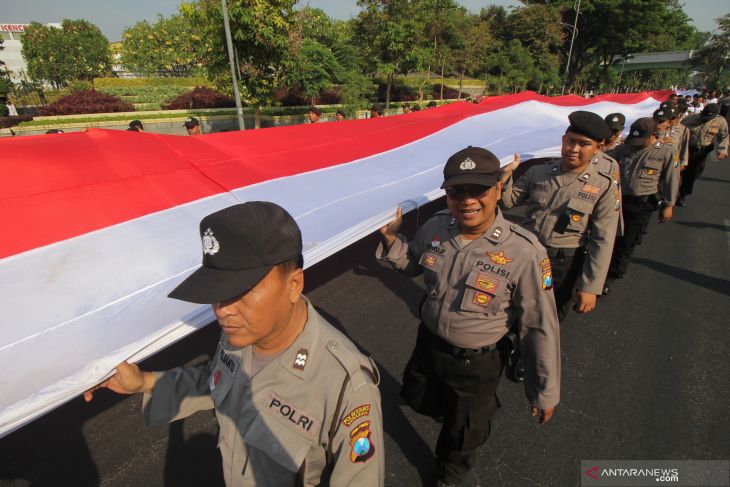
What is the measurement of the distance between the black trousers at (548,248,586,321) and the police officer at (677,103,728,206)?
6915 millimetres

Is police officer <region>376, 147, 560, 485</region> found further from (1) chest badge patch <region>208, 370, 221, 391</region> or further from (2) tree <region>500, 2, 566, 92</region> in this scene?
(2) tree <region>500, 2, 566, 92</region>

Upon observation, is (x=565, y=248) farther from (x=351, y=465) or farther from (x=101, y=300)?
(x=101, y=300)

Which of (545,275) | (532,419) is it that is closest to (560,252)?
(532,419)

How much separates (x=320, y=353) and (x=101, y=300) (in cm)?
184

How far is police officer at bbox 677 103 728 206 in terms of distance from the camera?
309 inches

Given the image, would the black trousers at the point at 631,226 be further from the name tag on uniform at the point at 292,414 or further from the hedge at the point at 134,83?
Result: the hedge at the point at 134,83

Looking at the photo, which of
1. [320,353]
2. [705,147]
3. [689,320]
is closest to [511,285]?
[320,353]

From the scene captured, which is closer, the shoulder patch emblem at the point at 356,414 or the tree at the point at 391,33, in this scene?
the shoulder patch emblem at the point at 356,414

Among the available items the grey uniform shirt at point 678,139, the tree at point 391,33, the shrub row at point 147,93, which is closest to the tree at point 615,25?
the tree at point 391,33

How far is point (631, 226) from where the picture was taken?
482cm

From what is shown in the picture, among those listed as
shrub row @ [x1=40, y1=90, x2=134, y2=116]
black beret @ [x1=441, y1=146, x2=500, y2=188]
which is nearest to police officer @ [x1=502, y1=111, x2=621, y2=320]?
black beret @ [x1=441, y1=146, x2=500, y2=188]

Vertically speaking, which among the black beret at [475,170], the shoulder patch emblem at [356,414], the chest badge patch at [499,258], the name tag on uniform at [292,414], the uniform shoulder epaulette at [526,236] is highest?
the black beret at [475,170]

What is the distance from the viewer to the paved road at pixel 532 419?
2639mm

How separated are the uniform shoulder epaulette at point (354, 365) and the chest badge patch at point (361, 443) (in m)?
0.13
